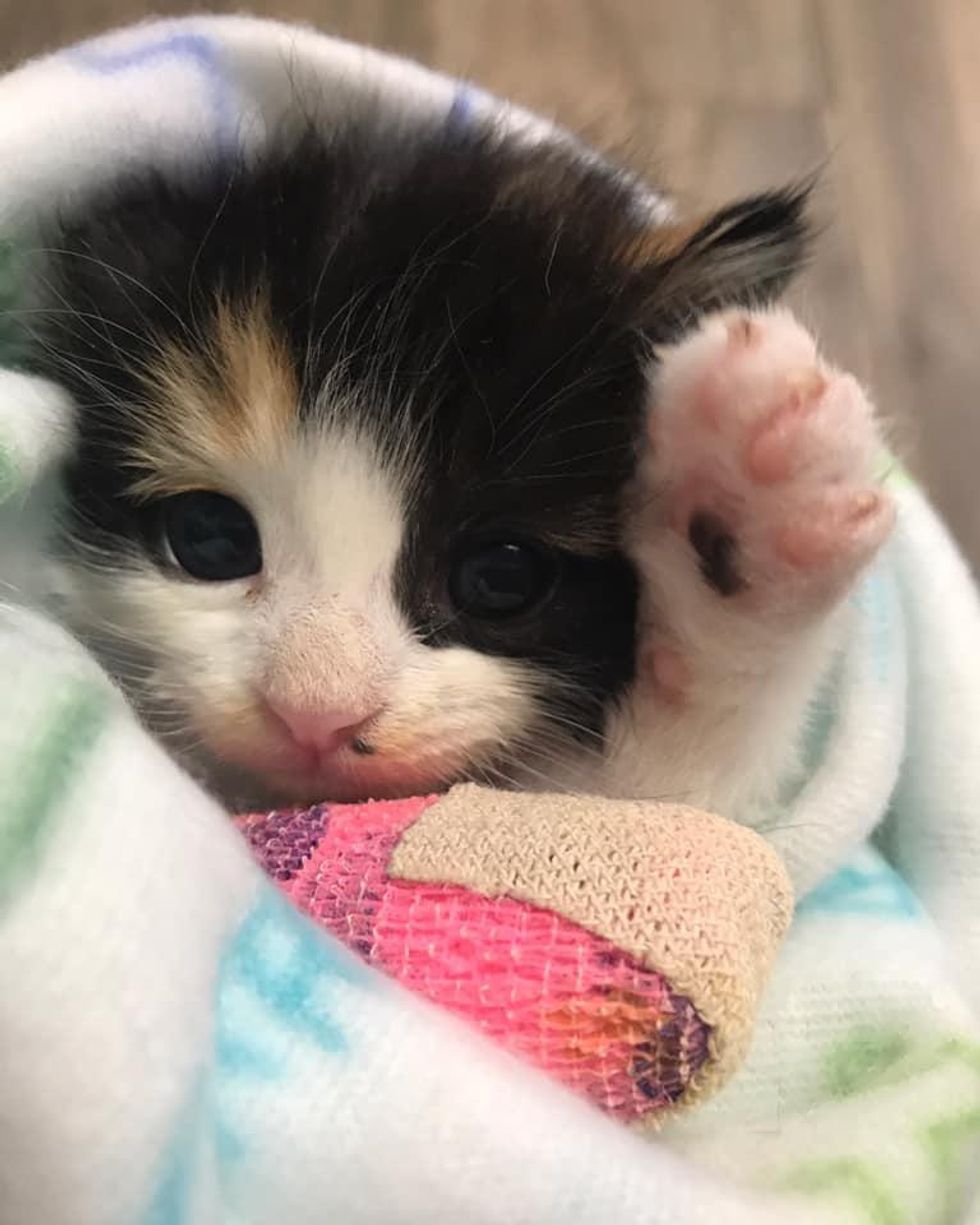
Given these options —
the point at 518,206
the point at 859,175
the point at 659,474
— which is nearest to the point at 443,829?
the point at 659,474

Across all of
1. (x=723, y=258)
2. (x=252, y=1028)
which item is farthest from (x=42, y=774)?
(x=723, y=258)

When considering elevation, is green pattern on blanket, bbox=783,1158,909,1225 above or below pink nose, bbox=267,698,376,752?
below

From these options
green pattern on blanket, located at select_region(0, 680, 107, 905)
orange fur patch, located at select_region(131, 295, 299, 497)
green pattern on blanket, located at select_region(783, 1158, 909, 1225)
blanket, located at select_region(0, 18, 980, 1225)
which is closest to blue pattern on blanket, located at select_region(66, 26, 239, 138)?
blanket, located at select_region(0, 18, 980, 1225)

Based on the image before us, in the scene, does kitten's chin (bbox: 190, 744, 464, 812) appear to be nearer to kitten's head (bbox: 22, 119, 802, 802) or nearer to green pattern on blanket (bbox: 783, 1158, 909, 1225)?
kitten's head (bbox: 22, 119, 802, 802)

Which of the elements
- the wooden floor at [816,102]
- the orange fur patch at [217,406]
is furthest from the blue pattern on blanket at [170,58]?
the wooden floor at [816,102]

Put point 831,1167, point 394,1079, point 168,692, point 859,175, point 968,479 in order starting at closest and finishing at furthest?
point 394,1079 < point 831,1167 < point 168,692 < point 968,479 < point 859,175

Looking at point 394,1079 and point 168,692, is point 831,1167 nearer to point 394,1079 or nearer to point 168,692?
point 394,1079
